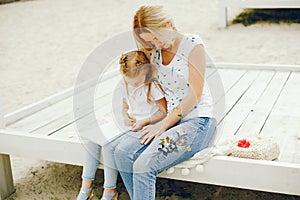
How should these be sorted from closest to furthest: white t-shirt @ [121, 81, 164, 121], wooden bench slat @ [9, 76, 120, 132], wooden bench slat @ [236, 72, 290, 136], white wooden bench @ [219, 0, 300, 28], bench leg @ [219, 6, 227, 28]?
white t-shirt @ [121, 81, 164, 121], wooden bench slat @ [236, 72, 290, 136], wooden bench slat @ [9, 76, 120, 132], white wooden bench @ [219, 0, 300, 28], bench leg @ [219, 6, 227, 28]

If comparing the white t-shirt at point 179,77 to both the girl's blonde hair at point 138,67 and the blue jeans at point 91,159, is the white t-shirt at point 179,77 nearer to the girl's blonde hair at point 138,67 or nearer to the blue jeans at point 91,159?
the girl's blonde hair at point 138,67

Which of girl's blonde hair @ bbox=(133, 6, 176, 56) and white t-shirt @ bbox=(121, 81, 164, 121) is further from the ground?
girl's blonde hair @ bbox=(133, 6, 176, 56)

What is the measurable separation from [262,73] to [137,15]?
4.33 ft

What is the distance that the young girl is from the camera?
144 centimetres

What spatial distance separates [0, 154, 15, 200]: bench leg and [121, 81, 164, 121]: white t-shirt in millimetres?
592

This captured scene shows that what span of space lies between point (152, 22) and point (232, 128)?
22.6 inches

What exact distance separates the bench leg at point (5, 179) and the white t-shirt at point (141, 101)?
592 mm

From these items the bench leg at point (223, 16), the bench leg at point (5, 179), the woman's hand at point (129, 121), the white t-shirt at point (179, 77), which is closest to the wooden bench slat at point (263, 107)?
the white t-shirt at point (179, 77)

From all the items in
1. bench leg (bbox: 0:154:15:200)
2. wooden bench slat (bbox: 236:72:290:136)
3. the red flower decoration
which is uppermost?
the red flower decoration

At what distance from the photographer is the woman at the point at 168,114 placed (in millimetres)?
1367

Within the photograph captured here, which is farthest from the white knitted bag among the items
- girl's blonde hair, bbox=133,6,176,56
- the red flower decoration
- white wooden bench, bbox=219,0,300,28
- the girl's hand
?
white wooden bench, bbox=219,0,300,28

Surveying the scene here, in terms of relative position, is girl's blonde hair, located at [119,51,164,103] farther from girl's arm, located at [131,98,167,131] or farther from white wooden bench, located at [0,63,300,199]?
white wooden bench, located at [0,63,300,199]

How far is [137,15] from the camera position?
1.39 m

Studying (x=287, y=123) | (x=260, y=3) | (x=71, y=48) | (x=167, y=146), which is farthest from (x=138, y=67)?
(x=260, y=3)
